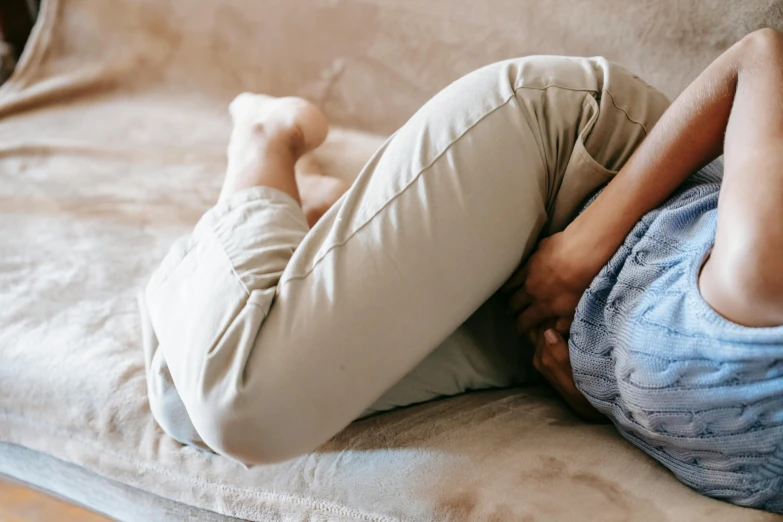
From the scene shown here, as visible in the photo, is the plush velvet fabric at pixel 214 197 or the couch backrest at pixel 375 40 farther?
the couch backrest at pixel 375 40

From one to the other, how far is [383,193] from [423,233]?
0.06 meters

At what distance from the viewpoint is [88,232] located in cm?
113

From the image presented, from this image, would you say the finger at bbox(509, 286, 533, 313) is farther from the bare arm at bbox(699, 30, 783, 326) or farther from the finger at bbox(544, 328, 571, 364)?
the bare arm at bbox(699, 30, 783, 326)

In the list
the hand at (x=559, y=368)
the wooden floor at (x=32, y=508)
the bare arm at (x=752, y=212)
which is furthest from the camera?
the wooden floor at (x=32, y=508)

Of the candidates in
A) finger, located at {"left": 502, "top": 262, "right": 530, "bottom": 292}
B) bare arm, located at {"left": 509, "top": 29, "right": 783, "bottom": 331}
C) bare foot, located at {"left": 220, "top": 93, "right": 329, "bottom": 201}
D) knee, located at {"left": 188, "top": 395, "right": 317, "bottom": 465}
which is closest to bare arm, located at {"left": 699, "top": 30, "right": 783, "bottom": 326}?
bare arm, located at {"left": 509, "top": 29, "right": 783, "bottom": 331}

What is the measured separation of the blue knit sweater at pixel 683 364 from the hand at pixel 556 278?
3 cm

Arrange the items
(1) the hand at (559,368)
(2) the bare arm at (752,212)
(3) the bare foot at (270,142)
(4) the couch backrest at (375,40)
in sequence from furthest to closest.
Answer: (4) the couch backrest at (375,40) → (3) the bare foot at (270,142) → (1) the hand at (559,368) → (2) the bare arm at (752,212)

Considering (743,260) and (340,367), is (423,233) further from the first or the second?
(743,260)

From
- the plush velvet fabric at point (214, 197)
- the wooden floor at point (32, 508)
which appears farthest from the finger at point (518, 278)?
the wooden floor at point (32, 508)

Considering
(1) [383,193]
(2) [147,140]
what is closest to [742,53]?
(1) [383,193]

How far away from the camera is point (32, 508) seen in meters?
1.04

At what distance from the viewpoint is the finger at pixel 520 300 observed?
811mm

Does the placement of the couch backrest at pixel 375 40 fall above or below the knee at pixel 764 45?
below

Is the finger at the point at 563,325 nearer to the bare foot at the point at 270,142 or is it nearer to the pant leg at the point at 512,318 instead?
the pant leg at the point at 512,318
